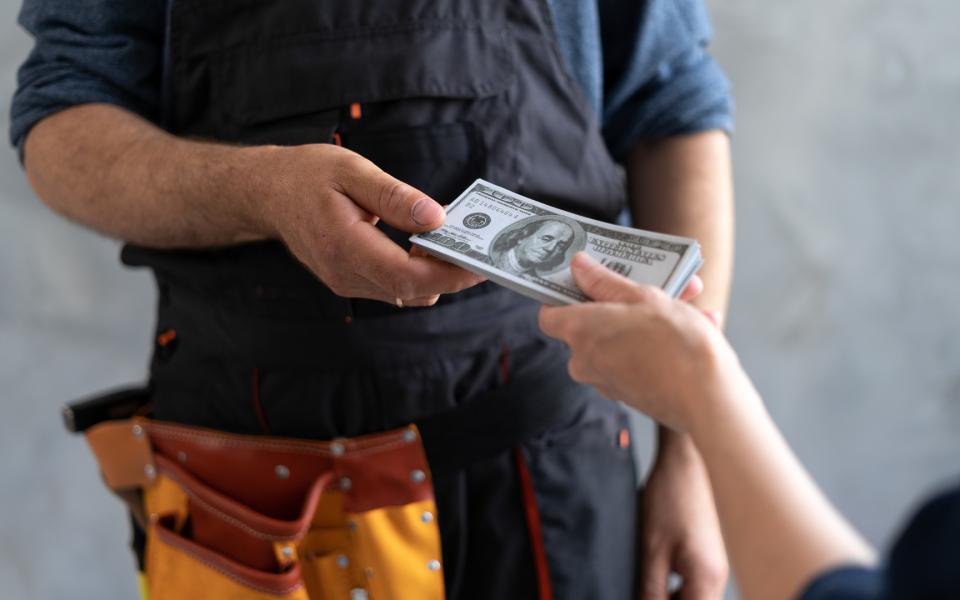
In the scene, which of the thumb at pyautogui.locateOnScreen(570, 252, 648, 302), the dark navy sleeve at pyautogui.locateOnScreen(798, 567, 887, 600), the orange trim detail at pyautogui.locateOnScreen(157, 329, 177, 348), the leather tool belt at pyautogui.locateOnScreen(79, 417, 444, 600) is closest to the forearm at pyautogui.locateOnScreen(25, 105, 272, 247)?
the orange trim detail at pyautogui.locateOnScreen(157, 329, 177, 348)

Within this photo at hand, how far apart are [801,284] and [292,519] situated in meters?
1.13

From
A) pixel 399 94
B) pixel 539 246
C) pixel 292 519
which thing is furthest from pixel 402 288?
pixel 292 519

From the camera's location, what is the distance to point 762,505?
55 centimetres

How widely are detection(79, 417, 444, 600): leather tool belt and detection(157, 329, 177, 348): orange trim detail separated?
117mm

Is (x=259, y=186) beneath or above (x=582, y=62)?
beneath

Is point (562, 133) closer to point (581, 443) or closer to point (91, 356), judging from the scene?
point (581, 443)

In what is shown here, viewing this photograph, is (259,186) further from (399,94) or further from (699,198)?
(699,198)

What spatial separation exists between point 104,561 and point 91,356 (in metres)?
0.44

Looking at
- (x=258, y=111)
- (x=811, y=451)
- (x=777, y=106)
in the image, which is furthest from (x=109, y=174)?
(x=811, y=451)

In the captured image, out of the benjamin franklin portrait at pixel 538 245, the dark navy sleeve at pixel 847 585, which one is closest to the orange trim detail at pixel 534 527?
the benjamin franklin portrait at pixel 538 245

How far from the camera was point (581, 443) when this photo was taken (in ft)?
3.48

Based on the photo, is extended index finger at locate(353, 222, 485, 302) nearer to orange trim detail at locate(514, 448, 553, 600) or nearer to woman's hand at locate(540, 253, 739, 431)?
woman's hand at locate(540, 253, 739, 431)

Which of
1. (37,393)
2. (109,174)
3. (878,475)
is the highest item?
(109,174)

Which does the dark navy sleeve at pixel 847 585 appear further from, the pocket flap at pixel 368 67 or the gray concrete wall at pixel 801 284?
the gray concrete wall at pixel 801 284
